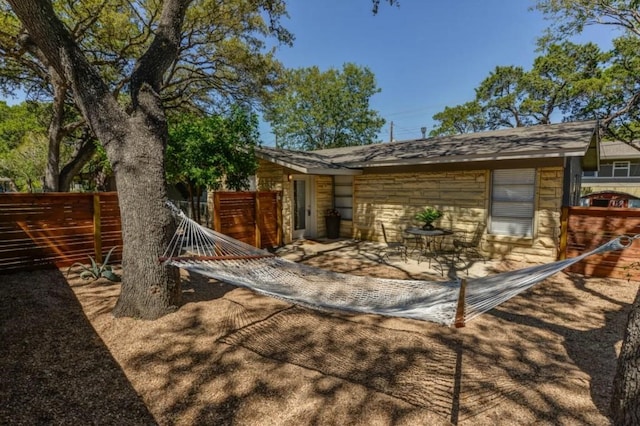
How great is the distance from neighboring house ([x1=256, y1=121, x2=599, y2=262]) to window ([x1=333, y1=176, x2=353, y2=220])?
0.03 metres

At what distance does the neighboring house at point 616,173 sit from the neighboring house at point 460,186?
9.52 m

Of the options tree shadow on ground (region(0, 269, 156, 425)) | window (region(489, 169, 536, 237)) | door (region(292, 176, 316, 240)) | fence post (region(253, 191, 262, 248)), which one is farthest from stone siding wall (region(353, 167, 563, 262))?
tree shadow on ground (region(0, 269, 156, 425))

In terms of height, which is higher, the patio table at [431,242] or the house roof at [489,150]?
the house roof at [489,150]

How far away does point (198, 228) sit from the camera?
14.1ft

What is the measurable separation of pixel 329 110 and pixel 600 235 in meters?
21.2

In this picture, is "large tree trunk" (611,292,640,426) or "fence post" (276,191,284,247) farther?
"fence post" (276,191,284,247)

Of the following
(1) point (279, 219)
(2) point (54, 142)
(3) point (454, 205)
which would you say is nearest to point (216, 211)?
(1) point (279, 219)

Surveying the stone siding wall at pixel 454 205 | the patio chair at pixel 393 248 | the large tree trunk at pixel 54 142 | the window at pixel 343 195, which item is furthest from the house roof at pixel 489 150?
the large tree trunk at pixel 54 142

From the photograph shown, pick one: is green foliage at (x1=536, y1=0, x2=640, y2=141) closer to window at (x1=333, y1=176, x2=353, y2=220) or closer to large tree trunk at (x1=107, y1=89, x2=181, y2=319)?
window at (x1=333, y1=176, x2=353, y2=220)

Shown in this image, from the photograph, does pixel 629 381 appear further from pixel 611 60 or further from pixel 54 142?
pixel 611 60

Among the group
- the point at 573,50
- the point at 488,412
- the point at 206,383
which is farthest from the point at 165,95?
the point at 573,50

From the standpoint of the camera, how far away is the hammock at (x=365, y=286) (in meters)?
2.46

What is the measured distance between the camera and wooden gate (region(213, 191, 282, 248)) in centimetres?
679

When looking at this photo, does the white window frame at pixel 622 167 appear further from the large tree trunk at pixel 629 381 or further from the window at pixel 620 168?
the large tree trunk at pixel 629 381
